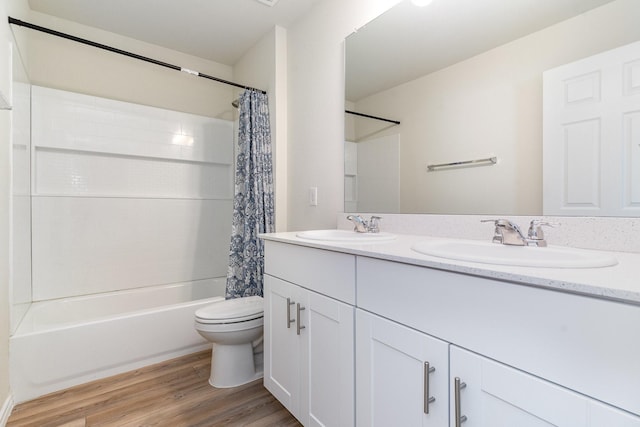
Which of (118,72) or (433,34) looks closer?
(433,34)

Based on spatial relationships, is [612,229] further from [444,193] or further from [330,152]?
[330,152]

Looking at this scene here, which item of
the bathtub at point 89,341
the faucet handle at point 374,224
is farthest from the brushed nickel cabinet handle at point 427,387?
the bathtub at point 89,341

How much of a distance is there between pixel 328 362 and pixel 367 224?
705mm

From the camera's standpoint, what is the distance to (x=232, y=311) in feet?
5.76

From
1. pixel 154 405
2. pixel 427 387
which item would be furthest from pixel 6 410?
pixel 427 387

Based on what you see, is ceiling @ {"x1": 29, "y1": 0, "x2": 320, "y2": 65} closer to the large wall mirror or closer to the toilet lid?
the large wall mirror

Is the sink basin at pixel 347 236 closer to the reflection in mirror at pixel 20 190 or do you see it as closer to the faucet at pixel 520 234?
the faucet at pixel 520 234

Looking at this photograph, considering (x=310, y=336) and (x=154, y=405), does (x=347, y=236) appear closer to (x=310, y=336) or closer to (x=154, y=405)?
(x=310, y=336)

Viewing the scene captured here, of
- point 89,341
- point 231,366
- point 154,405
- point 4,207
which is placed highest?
point 4,207

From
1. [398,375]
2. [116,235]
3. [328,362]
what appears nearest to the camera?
[398,375]

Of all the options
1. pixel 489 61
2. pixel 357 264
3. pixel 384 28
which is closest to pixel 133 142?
pixel 384 28

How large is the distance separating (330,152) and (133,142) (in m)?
1.70

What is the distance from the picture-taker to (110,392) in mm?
1695

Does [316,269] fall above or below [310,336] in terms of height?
above
